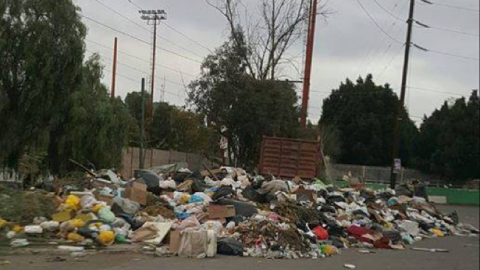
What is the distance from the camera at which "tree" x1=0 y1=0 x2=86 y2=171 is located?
21266mm

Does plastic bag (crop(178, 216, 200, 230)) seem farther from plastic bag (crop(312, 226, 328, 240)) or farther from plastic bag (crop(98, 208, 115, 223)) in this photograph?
plastic bag (crop(312, 226, 328, 240))

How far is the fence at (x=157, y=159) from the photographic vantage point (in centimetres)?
3509

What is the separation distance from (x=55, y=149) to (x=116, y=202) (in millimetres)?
11052

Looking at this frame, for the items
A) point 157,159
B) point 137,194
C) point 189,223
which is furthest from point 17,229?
point 157,159

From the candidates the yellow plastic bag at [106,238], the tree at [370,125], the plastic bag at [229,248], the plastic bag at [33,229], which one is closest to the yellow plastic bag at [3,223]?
the plastic bag at [33,229]

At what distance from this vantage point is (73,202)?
1291 cm

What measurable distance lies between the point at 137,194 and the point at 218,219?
2377mm

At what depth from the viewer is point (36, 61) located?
21.5 m

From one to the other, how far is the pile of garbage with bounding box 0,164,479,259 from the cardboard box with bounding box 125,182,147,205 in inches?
1.1

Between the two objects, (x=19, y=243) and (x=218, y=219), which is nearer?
(x=19, y=243)

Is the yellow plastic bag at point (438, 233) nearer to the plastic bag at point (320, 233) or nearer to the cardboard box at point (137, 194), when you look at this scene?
the plastic bag at point (320, 233)

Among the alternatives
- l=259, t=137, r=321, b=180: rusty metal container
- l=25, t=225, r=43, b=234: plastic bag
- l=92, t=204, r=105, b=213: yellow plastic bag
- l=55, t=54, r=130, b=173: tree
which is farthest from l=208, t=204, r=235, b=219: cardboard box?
l=55, t=54, r=130, b=173: tree

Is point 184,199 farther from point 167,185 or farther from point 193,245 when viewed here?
point 193,245

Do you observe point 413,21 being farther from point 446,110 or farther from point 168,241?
point 168,241
